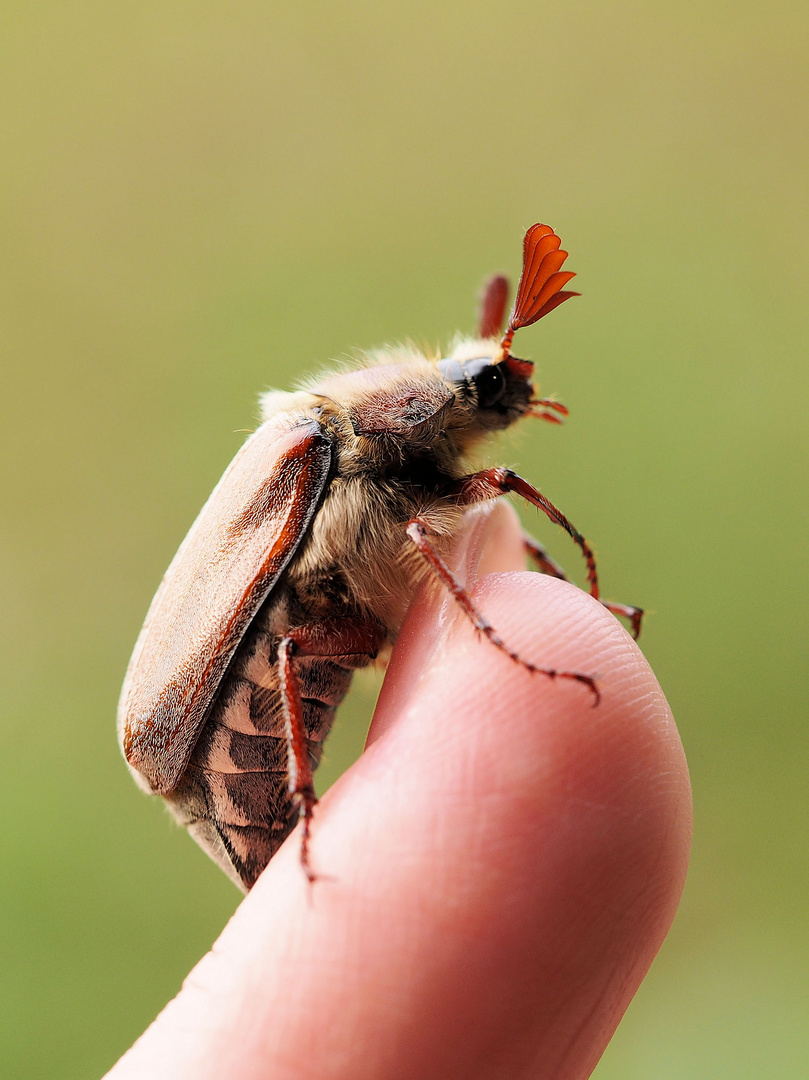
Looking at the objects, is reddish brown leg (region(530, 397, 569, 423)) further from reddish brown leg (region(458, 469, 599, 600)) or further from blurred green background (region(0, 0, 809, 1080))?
reddish brown leg (region(458, 469, 599, 600))

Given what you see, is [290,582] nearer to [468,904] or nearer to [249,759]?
[249,759]

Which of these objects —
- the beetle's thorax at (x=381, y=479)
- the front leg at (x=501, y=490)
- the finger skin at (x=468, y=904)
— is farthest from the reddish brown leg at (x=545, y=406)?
the finger skin at (x=468, y=904)

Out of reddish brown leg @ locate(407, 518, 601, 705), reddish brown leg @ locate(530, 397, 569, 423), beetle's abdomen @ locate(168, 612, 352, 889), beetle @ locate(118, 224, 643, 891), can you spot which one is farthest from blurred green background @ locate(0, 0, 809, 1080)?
beetle's abdomen @ locate(168, 612, 352, 889)

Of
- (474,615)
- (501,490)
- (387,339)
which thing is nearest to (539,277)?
(501,490)

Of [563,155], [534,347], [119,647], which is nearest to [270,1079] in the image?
[119,647]

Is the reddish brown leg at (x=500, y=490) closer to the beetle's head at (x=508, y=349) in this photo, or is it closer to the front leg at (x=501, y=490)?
the front leg at (x=501, y=490)

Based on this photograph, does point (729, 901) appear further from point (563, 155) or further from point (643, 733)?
point (563, 155)
